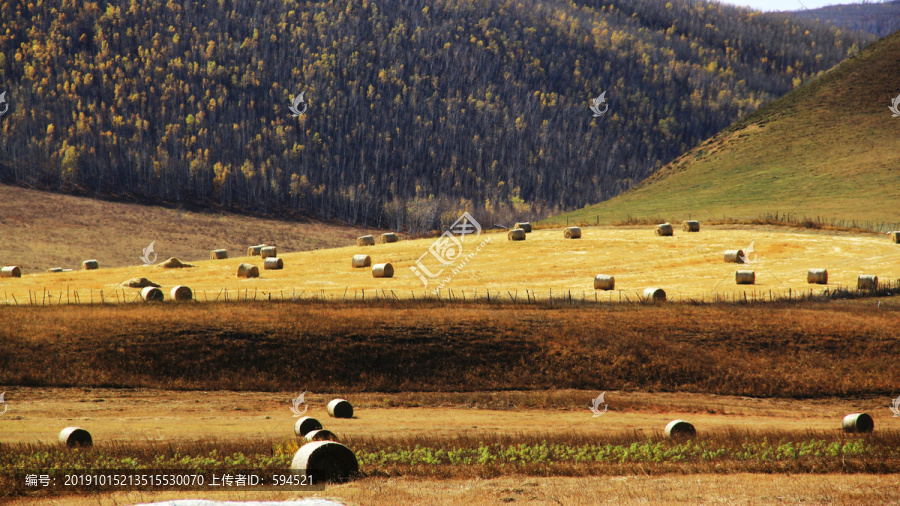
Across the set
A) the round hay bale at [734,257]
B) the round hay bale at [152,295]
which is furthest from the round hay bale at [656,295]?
the round hay bale at [152,295]

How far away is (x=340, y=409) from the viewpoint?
93.8 feet

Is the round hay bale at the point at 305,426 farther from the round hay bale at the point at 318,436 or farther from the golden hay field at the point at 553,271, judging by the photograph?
the golden hay field at the point at 553,271

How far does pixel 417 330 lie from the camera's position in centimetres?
3953

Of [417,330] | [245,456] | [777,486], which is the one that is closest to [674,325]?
Result: [417,330]

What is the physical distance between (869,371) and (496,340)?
18781 millimetres

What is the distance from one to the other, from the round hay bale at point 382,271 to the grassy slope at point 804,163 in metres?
56.7

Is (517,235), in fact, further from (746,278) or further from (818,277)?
(818,277)

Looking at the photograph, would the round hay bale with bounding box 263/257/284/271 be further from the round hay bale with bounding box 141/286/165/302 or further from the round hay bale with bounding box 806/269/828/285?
the round hay bale with bounding box 806/269/828/285

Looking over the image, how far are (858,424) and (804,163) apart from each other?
117398 millimetres

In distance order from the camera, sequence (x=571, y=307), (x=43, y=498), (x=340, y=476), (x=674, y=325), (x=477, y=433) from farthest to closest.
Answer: (x=571, y=307) < (x=674, y=325) < (x=477, y=433) < (x=340, y=476) < (x=43, y=498)

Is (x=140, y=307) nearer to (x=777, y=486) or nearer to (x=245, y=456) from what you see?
(x=245, y=456)

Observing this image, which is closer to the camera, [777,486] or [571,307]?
[777,486]

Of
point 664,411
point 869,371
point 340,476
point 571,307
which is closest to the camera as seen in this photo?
point 340,476

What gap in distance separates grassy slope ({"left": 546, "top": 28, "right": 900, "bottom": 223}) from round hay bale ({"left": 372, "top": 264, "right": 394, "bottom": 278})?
2232 inches
